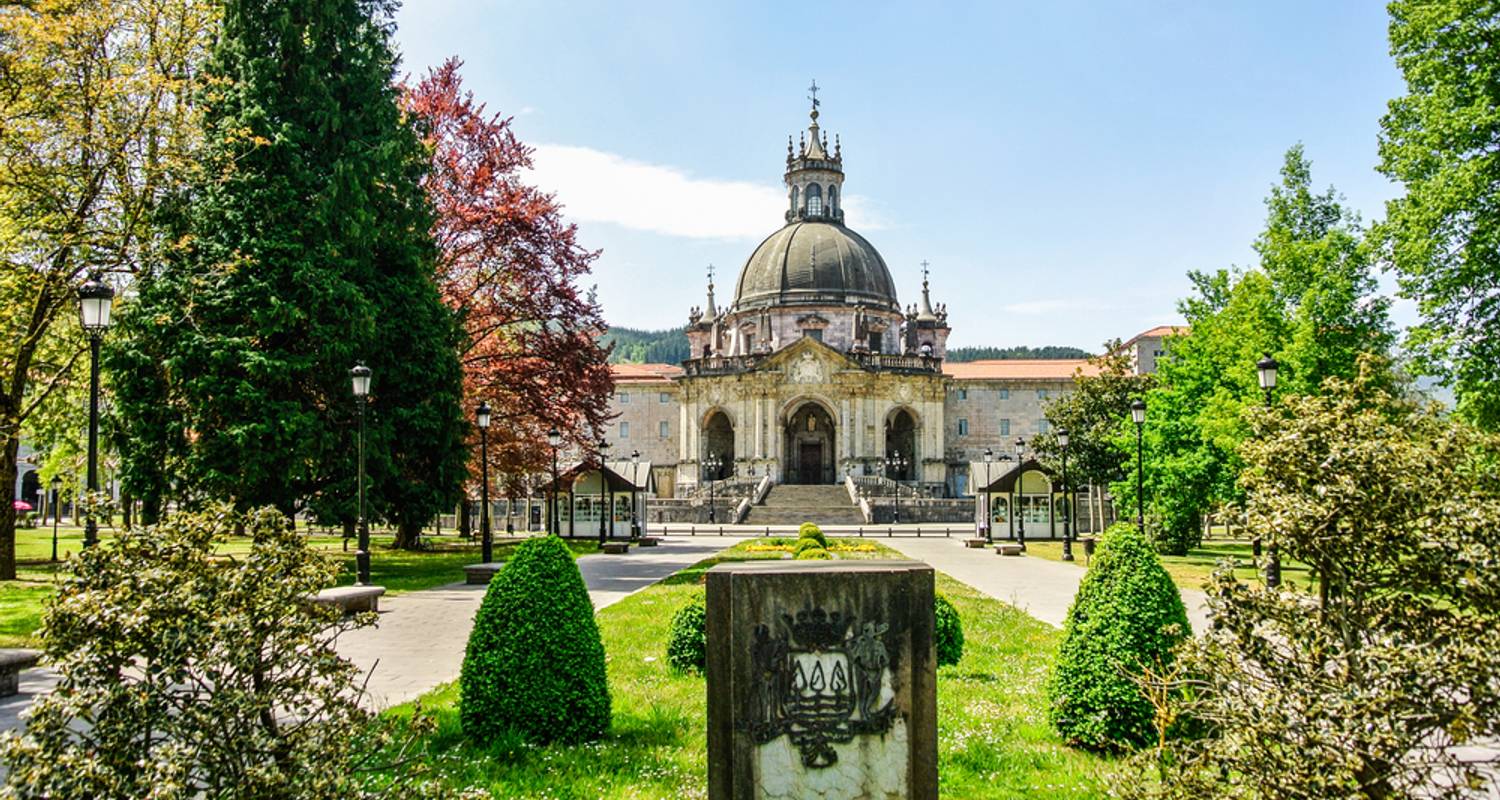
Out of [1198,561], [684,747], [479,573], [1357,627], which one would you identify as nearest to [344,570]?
[684,747]

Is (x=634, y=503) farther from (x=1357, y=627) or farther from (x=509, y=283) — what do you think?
(x=1357, y=627)

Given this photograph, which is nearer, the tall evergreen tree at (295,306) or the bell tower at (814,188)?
the tall evergreen tree at (295,306)

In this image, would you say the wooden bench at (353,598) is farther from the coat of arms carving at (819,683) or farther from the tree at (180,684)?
the coat of arms carving at (819,683)

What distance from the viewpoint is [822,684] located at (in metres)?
5.05

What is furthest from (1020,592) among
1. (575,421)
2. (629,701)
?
(575,421)

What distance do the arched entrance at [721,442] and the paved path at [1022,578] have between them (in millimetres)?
35492

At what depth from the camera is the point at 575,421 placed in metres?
31.2

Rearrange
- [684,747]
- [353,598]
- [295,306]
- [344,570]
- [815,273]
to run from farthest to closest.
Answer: [815,273], [295,306], [353,598], [344,570], [684,747]

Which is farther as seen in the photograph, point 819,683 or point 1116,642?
point 1116,642

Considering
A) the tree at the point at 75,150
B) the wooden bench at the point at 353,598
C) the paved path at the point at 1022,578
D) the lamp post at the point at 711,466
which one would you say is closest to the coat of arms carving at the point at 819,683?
the paved path at the point at 1022,578

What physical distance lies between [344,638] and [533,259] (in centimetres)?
1782

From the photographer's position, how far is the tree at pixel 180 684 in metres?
3.71

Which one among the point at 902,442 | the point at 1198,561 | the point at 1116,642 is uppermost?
the point at 902,442

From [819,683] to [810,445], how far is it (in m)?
64.3
